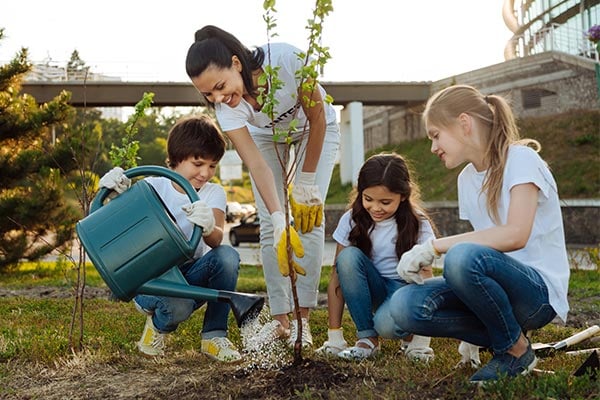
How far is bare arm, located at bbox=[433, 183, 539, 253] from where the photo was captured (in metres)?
2.10

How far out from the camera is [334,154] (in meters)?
3.21

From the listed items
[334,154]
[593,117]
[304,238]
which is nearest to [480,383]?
[304,238]

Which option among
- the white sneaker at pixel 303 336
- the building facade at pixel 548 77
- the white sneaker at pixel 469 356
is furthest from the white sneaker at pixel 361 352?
the building facade at pixel 548 77

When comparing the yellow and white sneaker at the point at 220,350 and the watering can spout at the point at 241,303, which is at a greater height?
the watering can spout at the point at 241,303

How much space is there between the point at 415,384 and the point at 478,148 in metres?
0.78

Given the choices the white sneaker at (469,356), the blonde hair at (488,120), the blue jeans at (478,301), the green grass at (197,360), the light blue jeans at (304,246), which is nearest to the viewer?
the green grass at (197,360)

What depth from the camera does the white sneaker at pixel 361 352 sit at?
2600 mm

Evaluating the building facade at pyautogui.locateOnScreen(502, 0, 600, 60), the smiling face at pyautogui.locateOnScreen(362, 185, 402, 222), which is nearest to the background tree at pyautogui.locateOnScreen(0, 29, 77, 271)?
the smiling face at pyautogui.locateOnScreen(362, 185, 402, 222)

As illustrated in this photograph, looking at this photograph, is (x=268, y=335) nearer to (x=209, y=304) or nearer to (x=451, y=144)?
(x=209, y=304)

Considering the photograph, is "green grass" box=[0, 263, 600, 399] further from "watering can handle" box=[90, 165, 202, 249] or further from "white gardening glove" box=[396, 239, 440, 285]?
"watering can handle" box=[90, 165, 202, 249]

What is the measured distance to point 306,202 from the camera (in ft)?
9.48

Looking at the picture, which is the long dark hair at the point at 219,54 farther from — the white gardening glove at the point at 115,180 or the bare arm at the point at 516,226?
the bare arm at the point at 516,226

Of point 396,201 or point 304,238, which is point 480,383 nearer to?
point 396,201

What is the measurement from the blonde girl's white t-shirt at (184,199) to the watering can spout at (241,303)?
596mm
